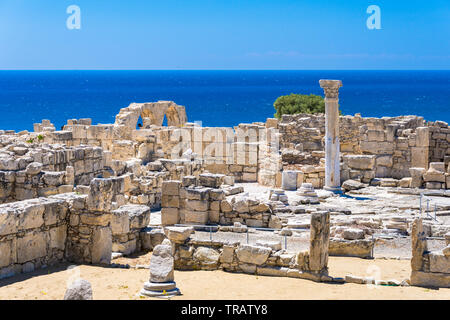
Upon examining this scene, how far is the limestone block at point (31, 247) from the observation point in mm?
10336

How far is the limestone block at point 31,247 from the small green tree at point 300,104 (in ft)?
121

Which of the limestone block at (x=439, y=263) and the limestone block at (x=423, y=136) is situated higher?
the limestone block at (x=423, y=136)

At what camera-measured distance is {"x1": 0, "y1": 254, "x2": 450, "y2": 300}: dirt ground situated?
9492 mm

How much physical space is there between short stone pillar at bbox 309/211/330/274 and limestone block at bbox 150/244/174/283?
2.51 m

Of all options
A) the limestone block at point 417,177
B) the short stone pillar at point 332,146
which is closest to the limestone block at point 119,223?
the short stone pillar at point 332,146

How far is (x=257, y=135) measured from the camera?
83.0 feet

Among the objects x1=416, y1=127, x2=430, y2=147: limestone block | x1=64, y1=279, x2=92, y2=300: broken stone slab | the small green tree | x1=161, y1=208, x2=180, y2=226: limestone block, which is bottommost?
x1=161, y1=208, x2=180, y2=226: limestone block

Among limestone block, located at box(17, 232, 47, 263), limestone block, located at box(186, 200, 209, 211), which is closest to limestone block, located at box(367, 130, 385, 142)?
limestone block, located at box(186, 200, 209, 211)

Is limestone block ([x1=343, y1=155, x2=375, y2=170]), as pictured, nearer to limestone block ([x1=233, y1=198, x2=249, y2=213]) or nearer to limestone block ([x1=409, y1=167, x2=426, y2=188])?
limestone block ([x1=409, y1=167, x2=426, y2=188])

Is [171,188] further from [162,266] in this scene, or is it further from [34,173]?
[162,266]

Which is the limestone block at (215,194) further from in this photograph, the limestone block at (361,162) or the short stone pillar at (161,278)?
the limestone block at (361,162)

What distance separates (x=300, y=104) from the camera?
47344 millimetres

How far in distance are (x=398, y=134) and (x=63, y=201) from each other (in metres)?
14.7
